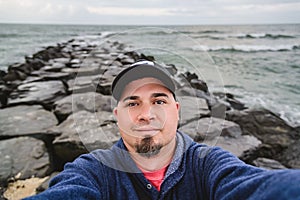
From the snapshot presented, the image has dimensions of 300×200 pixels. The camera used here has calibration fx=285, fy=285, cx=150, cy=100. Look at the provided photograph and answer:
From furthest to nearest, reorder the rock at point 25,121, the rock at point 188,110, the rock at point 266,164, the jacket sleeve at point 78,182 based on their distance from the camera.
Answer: the rock at point 25,121 < the rock at point 266,164 < the rock at point 188,110 < the jacket sleeve at point 78,182

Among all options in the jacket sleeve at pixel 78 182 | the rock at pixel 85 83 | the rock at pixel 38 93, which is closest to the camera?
the jacket sleeve at pixel 78 182

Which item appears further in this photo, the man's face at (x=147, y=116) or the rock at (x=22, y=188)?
the rock at (x=22, y=188)

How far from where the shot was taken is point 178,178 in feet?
3.95

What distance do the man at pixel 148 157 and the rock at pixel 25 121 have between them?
2454 mm

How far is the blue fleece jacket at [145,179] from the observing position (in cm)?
101

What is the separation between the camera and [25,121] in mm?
3828

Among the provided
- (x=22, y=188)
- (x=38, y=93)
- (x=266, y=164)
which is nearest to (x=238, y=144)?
(x=266, y=164)

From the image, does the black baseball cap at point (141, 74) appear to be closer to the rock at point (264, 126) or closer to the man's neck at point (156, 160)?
the man's neck at point (156, 160)

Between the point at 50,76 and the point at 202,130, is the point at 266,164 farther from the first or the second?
the point at 50,76

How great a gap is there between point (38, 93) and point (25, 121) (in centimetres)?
161

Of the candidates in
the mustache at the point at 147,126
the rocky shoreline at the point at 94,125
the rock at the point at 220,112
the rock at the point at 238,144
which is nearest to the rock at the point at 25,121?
the rocky shoreline at the point at 94,125

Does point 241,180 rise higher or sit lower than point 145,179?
higher

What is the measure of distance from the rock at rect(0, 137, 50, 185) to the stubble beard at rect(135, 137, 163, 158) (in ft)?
5.93

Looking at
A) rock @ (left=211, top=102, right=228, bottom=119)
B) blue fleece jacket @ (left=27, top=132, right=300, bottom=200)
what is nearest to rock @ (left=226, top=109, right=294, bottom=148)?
rock @ (left=211, top=102, right=228, bottom=119)
